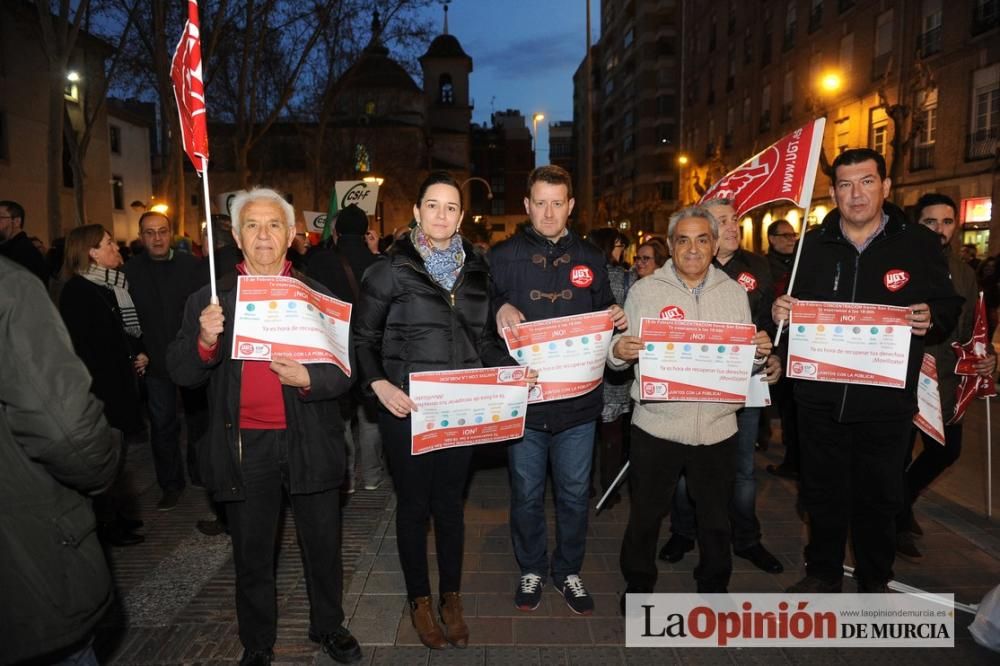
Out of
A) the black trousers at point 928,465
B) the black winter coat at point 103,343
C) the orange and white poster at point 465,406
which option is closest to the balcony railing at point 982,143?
the black trousers at point 928,465

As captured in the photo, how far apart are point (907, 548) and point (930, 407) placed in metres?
1.06

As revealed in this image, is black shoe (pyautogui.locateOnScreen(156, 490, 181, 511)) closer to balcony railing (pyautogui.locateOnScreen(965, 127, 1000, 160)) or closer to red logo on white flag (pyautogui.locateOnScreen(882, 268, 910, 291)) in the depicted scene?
red logo on white flag (pyautogui.locateOnScreen(882, 268, 910, 291))

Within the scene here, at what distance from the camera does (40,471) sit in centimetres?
210

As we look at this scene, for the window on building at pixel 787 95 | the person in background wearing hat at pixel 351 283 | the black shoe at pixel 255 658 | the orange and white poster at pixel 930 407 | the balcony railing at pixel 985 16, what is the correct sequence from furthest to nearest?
the window on building at pixel 787 95 → the balcony railing at pixel 985 16 → the person in background wearing hat at pixel 351 283 → the orange and white poster at pixel 930 407 → the black shoe at pixel 255 658

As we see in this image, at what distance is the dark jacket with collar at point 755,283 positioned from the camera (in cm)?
442

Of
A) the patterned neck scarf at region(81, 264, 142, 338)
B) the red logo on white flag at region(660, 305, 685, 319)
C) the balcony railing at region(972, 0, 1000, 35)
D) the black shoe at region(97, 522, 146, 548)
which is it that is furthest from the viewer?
the balcony railing at region(972, 0, 1000, 35)

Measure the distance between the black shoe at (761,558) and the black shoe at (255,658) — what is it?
3.25 m

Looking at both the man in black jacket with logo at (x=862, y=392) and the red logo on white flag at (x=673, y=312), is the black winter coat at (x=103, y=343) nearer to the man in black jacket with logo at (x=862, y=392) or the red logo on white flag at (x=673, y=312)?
the red logo on white flag at (x=673, y=312)

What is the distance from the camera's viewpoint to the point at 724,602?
4.00 m

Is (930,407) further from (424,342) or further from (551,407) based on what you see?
(424,342)

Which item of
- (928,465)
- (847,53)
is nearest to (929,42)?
(847,53)

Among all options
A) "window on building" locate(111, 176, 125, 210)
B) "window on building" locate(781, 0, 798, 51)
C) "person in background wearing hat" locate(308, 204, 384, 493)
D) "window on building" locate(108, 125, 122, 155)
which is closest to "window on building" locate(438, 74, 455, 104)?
"window on building" locate(108, 125, 122, 155)

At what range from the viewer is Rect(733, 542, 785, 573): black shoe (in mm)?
4570

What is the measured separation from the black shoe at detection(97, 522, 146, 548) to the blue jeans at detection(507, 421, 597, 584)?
315 cm
